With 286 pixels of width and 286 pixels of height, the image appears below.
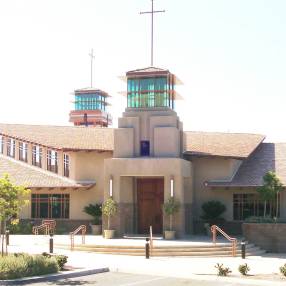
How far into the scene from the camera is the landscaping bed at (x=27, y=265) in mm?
22125

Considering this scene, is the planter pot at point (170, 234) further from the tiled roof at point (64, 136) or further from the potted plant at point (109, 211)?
the tiled roof at point (64, 136)

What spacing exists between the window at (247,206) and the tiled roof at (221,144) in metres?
2.86

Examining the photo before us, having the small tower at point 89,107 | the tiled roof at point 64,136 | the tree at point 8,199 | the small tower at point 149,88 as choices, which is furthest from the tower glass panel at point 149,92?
the small tower at point 89,107

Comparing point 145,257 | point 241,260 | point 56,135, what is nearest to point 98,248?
point 145,257

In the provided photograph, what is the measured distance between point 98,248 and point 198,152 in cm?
1225

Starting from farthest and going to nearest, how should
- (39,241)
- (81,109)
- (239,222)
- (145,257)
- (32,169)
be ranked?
(81,109)
(32,169)
(239,222)
(39,241)
(145,257)

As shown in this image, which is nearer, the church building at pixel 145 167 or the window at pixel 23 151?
the church building at pixel 145 167

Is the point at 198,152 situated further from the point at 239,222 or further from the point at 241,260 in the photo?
the point at 241,260

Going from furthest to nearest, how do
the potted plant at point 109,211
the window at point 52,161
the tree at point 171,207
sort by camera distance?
the window at point 52,161
the potted plant at point 109,211
the tree at point 171,207

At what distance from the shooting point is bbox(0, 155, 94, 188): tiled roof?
4347 cm

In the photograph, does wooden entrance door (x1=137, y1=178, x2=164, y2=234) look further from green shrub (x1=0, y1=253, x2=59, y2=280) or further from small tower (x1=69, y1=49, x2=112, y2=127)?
small tower (x1=69, y1=49, x2=112, y2=127)

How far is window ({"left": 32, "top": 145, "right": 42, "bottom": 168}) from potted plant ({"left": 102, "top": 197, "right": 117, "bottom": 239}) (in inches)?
366

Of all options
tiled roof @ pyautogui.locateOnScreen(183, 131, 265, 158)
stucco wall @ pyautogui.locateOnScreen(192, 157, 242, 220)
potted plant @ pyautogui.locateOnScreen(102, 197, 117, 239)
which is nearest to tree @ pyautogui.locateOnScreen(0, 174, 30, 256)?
potted plant @ pyautogui.locateOnScreen(102, 197, 117, 239)

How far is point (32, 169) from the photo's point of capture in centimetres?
4656
